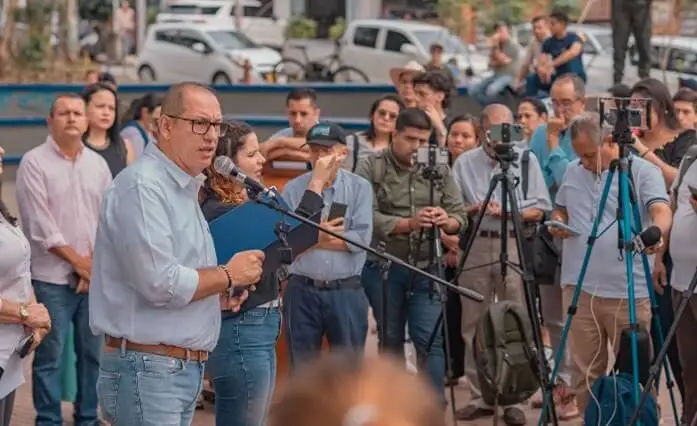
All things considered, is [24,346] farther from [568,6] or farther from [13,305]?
[568,6]

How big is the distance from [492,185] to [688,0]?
20782mm

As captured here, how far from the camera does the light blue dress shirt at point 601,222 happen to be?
286 inches

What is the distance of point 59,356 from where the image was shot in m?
7.79

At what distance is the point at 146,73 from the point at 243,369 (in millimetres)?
24076

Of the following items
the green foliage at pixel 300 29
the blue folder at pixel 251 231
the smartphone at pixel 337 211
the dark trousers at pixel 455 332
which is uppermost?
the green foliage at pixel 300 29

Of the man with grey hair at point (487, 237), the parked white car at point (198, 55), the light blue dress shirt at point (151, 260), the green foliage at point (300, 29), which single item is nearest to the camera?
the light blue dress shirt at point (151, 260)

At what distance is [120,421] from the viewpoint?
4934 mm

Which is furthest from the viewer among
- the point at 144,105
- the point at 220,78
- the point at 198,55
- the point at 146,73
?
the point at 146,73

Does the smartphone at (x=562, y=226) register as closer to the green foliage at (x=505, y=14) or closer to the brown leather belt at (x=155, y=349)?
the brown leather belt at (x=155, y=349)

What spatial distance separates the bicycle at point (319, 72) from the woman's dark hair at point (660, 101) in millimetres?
14710

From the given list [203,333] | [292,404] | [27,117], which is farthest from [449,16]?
[292,404]

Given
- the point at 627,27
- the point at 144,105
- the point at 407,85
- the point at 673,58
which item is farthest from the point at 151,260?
the point at 673,58

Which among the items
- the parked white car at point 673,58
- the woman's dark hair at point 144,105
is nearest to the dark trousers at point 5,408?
the woman's dark hair at point 144,105

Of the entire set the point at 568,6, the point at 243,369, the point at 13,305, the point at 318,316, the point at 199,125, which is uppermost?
the point at 568,6
